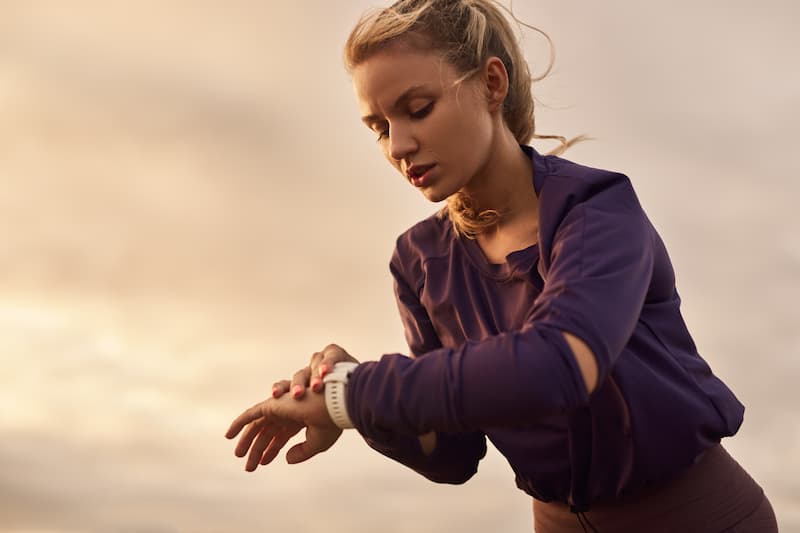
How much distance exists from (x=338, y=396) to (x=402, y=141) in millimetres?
874

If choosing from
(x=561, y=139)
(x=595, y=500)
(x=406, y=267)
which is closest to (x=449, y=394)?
(x=595, y=500)

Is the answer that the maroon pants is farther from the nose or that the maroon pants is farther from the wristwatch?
the nose

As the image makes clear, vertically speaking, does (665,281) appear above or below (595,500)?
above

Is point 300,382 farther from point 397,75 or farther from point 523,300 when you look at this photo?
point 397,75

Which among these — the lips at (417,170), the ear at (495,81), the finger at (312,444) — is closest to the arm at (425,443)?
the finger at (312,444)

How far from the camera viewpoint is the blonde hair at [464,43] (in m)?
3.02

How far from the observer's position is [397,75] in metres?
2.92

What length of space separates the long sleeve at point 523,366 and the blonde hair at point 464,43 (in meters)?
0.73

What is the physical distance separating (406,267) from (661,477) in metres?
1.22

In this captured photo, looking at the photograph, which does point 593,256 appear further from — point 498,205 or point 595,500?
point 595,500

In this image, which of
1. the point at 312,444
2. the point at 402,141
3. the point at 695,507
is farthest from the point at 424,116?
the point at 695,507

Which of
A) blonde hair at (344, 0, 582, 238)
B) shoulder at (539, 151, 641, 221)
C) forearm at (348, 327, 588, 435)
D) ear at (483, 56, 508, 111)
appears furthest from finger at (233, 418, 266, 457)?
ear at (483, 56, 508, 111)

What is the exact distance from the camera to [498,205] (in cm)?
320

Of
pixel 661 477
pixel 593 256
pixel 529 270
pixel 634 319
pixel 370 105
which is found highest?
pixel 370 105
